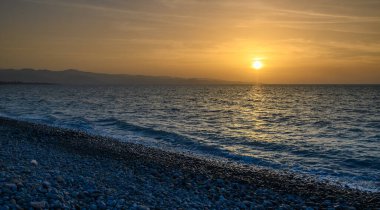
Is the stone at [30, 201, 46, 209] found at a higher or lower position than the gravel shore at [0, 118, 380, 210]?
higher

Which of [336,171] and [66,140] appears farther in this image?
[66,140]

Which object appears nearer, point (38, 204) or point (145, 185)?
point (38, 204)

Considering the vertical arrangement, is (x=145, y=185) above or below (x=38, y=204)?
below

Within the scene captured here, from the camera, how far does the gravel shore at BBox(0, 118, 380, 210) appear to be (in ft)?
30.0

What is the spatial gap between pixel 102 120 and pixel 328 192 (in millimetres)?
29961

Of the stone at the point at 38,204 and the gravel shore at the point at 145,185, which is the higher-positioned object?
the stone at the point at 38,204

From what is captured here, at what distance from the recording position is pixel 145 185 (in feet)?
37.1

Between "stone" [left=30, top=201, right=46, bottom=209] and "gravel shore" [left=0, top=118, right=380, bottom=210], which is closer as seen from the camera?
"stone" [left=30, top=201, right=46, bottom=209]

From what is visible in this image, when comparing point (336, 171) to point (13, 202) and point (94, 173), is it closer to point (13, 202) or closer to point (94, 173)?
point (94, 173)

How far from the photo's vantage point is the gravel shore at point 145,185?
30.0 ft

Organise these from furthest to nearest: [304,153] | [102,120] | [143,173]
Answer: [102,120]
[304,153]
[143,173]

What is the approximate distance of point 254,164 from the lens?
17.3 m

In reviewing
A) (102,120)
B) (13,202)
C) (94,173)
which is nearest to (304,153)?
(94,173)

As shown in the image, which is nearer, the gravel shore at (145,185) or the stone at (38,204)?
the stone at (38,204)
